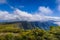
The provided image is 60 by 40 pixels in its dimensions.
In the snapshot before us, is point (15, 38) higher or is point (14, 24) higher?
point (14, 24)

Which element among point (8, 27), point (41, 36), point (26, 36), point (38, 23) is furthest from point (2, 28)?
point (41, 36)

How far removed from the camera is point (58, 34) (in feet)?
42.8

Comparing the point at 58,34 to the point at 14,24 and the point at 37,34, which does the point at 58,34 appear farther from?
the point at 14,24

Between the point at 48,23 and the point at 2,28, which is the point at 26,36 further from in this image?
the point at 2,28

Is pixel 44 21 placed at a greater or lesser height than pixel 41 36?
greater

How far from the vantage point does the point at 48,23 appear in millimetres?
16938

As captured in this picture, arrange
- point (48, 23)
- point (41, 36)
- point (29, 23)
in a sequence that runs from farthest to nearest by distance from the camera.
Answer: point (29, 23) < point (48, 23) < point (41, 36)

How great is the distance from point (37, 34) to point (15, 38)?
1581mm

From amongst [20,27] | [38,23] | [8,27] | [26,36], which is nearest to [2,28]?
[8,27]

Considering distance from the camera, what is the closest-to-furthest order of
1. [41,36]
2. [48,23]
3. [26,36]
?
[41,36] → [26,36] → [48,23]

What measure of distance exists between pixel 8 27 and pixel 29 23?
238cm

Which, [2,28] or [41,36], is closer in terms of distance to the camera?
[41,36]

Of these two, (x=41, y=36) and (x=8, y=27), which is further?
(x=8, y=27)

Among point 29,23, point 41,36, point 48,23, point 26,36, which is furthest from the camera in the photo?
point 29,23
